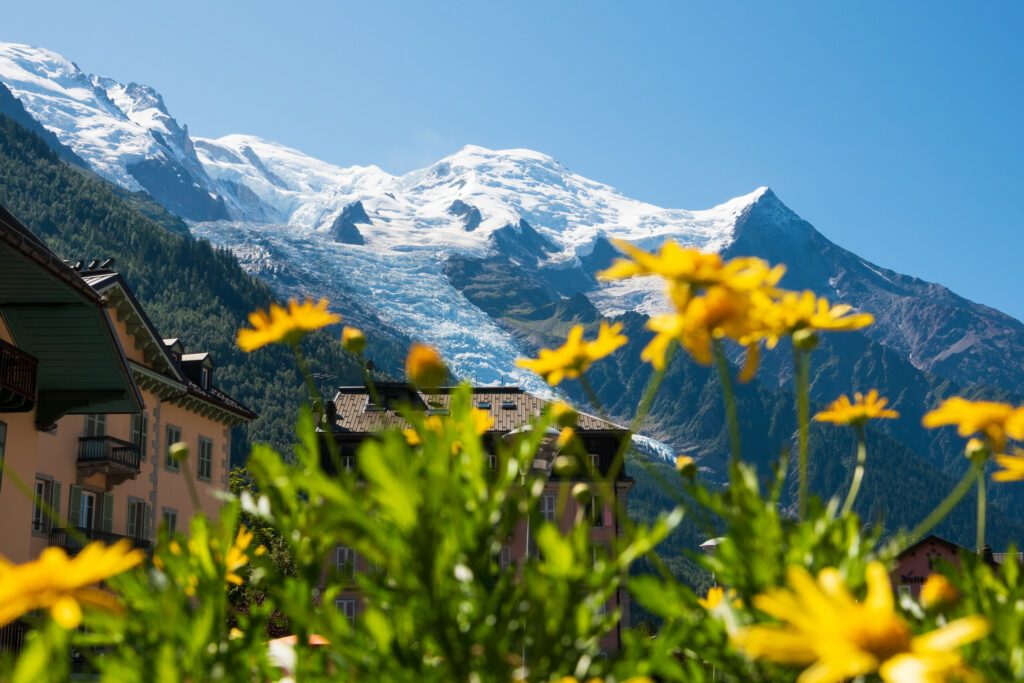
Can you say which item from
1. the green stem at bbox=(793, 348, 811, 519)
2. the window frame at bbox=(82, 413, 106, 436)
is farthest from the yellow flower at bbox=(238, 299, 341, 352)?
the window frame at bbox=(82, 413, 106, 436)

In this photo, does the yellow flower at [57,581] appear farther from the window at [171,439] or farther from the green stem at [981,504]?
the window at [171,439]

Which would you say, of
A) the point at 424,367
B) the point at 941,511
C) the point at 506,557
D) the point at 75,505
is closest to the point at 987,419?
the point at 941,511

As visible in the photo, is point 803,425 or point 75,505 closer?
point 803,425

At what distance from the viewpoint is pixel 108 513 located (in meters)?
37.2

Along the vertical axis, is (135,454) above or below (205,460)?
below

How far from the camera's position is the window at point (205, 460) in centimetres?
4231

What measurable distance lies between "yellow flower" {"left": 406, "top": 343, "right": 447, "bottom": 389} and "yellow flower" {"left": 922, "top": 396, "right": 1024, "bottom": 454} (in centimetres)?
102

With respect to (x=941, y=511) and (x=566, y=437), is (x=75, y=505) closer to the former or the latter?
(x=566, y=437)

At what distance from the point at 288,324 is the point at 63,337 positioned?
69.5 feet

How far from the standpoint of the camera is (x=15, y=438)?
79.2ft

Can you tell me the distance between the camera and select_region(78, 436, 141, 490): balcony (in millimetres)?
35219

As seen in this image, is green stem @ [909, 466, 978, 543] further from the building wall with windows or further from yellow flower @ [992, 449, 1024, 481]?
the building wall with windows

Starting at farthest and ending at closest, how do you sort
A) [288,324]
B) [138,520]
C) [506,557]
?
1. [506,557]
2. [138,520]
3. [288,324]

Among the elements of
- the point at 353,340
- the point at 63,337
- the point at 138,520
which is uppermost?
the point at 63,337
